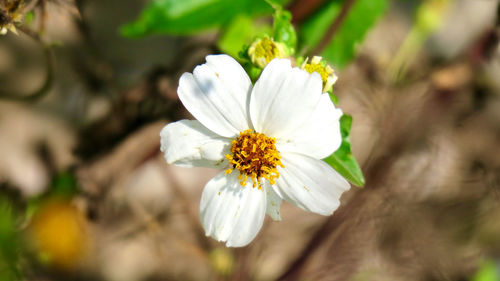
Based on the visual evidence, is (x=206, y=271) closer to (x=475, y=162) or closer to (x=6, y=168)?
(x=6, y=168)

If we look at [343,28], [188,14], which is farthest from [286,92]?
[343,28]

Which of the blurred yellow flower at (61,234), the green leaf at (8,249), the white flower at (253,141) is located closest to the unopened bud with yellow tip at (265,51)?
the white flower at (253,141)

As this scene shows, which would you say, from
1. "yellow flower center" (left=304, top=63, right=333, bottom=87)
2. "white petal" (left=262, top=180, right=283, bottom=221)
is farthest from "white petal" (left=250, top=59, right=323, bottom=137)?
"white petal" (left=262, top=180, right=283, bottom=221)

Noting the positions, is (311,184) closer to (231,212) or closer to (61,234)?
(231,212)

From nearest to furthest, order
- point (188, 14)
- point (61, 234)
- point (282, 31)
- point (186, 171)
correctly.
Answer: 1. point (282, 31)
2. point (188, 14)
3. point (61, 234)
4. point (186, 171)

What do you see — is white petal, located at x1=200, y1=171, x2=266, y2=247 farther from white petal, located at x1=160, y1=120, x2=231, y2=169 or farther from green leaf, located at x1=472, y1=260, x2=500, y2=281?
green leaf, located at x1=472, y1=260, x2=500, y2=281

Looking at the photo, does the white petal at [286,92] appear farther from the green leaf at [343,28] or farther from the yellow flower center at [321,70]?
the green leaf at [343,28]

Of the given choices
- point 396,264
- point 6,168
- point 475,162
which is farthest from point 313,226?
point 6,168

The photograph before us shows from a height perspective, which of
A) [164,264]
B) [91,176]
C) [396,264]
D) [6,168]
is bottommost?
[396,264]
